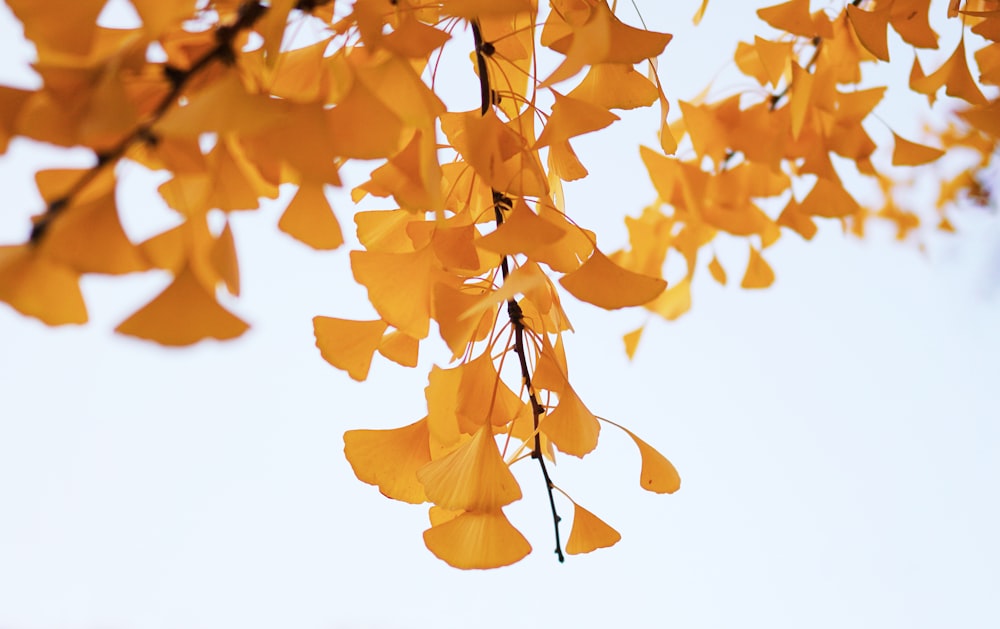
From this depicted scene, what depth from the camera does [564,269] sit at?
20 centimetres

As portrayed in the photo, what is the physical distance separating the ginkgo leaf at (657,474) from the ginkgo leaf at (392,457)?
62mm

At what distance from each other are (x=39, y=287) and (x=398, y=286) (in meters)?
0.08

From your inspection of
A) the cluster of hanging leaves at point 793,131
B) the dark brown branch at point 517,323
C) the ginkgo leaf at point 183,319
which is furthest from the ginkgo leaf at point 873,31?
the ginkgo leaf at point 183,319

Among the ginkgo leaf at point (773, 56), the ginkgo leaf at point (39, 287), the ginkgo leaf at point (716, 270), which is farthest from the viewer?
the ginkgo leaf at point (716, 270)

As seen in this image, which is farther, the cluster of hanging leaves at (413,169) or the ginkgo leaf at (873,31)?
the ginkgo leaf at (873,31)

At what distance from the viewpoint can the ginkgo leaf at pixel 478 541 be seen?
20cm

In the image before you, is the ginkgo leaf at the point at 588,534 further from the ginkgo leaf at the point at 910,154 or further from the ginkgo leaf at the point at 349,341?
the ginkgo leaf at the point at 910,154

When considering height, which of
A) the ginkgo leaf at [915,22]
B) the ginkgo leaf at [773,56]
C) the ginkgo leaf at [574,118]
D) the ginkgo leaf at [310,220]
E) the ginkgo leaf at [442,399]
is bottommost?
the ginkgo leaf at [442,399]

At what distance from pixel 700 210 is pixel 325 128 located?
0.27 metres

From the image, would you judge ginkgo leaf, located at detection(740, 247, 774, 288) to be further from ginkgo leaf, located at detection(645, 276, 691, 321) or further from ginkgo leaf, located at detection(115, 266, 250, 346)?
ginkgo leaf, located at detection(115, 266, 250, 346)

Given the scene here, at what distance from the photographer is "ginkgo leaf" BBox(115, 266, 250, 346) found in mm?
125

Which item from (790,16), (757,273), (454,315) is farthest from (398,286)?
(757,273)

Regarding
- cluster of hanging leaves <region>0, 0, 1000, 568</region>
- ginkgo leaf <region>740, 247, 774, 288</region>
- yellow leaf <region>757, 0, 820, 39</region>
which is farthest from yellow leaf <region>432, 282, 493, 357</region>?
ginkgo leaf <region>740, 247, 774, 288</region>

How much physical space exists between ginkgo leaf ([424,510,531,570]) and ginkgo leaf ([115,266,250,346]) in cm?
9
